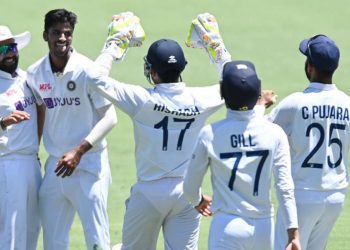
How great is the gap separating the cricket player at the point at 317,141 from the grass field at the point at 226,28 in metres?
5.89

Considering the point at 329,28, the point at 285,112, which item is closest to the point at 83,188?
the point at 285,112

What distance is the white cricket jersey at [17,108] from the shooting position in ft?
31.9

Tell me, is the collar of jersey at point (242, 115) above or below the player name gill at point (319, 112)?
above

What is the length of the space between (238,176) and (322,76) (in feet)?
4.91

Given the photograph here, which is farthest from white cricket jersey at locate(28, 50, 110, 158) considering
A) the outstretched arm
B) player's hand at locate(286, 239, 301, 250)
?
player's hand at locate(286, 239, 301, 250)

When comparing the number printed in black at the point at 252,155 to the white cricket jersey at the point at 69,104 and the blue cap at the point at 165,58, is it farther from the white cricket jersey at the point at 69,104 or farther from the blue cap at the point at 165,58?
the white cricket jersey at the point at 69,104

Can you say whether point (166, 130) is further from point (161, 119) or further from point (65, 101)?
point (65, 101)

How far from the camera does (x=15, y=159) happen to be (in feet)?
32.0

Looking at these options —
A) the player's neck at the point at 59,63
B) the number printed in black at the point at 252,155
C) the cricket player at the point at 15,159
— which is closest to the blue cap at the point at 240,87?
the number printed in black at the point at 252,155

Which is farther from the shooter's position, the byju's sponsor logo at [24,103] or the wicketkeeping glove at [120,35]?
the byju's sponsor logo at [24,103]

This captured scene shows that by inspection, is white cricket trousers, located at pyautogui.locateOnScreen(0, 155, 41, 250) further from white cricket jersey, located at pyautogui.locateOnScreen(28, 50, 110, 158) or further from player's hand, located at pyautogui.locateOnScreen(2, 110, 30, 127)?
player's hand, located at pyautogui.locateOnScreen(2, 110, 30, 127)

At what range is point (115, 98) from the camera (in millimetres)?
8914

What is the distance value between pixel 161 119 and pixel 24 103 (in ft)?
4.63

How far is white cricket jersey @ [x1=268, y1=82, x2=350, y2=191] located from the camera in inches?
345
